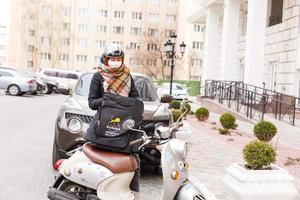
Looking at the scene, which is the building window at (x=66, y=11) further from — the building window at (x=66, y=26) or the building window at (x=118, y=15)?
the building window at (x=118, y=15)

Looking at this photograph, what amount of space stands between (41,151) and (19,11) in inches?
3003

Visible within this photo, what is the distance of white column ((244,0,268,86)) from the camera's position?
23688 millimetres

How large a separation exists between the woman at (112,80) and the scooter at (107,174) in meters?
0.22

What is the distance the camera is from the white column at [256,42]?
23.7m

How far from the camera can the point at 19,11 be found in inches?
3250

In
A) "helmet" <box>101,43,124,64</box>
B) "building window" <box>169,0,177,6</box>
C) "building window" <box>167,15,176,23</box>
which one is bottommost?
"helmet" <box>101,43,124,64</box>

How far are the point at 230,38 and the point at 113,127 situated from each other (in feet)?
84.4

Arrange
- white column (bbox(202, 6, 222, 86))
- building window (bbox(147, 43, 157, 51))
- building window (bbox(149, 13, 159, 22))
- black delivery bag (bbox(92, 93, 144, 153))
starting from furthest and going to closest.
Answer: building window (bbox(149, 13, 159, 22))
building window (bbox(147, 43, 157, 51))
white column (bbox(202, 6, 222, 86))
black delivery bag (bbox(92, 93, 144, 153))

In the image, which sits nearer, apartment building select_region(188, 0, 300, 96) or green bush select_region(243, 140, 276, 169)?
green bush select_region(243, 140, 276, 169)

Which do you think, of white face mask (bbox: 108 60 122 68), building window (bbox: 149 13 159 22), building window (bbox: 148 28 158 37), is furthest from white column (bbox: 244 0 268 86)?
building window (bbox: 149 13 159 22)

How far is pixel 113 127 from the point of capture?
477cm

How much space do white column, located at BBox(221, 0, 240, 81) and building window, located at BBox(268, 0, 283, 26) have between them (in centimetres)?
213

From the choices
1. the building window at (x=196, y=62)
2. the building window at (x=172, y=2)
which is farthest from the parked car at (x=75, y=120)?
the building window at (x=172, y=2)

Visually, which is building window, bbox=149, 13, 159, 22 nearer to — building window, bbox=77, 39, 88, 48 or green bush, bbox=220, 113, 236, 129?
building window, bbox=77, 39, 88, 48
